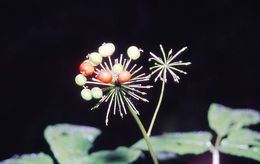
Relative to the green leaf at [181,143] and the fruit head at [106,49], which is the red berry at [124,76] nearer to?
the fruit head at [106,49]

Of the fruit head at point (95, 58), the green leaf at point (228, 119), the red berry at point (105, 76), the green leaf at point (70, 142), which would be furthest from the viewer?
the green leaf at point (228, 119)

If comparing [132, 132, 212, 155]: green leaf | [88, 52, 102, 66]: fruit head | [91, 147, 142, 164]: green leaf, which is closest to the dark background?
[132, 132, 212, 155]: green leaf

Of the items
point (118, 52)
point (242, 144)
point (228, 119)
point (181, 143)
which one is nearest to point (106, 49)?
point (181, 143)

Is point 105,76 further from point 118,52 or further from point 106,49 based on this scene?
point 118,52

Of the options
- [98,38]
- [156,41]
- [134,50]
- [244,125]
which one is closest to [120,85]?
[134,50]

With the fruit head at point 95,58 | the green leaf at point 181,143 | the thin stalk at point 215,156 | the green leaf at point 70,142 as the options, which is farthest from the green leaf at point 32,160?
the thin stalk at point 215,156

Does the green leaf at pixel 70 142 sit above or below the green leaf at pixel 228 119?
below

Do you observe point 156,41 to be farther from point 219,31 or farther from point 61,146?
point 61,146
